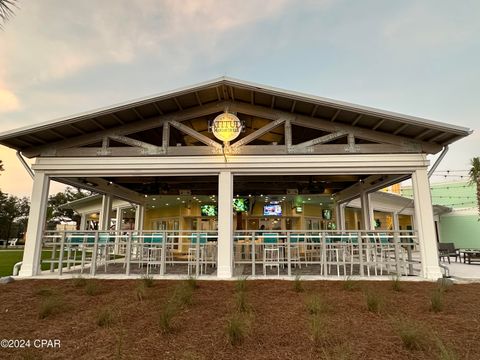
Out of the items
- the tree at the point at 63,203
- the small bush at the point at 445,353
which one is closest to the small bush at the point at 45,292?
the small bush at the point at 445,353

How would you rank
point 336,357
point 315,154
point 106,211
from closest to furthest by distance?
point 336,357 < point 315,154 < point 106,211

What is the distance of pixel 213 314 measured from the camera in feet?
13.7

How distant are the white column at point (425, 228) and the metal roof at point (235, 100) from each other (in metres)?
1.12

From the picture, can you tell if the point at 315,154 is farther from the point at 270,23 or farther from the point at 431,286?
the point at 270,23

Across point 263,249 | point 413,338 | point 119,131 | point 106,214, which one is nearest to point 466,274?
point 263,249

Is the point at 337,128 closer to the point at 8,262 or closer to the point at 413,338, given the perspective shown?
the point at 413,338

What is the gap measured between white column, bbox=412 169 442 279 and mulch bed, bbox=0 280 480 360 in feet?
3.19

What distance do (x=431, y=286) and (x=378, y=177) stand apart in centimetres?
398

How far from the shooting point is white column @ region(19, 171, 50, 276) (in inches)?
282

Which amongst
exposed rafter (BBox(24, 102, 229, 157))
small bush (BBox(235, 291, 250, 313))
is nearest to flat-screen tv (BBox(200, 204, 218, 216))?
exposed rafter (BBox(24, 102, 229, 157))

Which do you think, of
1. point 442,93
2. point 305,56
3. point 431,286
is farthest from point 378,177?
point 442,93

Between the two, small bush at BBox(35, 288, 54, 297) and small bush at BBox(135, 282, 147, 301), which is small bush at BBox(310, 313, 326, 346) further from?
small bush at BBox(35, 288, 54, 297)

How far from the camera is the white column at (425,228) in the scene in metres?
6.77

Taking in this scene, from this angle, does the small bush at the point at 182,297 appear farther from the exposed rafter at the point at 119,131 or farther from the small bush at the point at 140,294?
the exposed rafter at the point at 119,131
